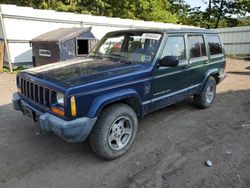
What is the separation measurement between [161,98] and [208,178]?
1.54 meters

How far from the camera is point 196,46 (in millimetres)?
4973

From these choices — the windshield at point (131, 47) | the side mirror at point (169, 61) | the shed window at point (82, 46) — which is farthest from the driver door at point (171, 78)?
the shed window at point (82, 46)

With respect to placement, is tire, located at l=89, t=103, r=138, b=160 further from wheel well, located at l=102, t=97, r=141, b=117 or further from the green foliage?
the green foliage

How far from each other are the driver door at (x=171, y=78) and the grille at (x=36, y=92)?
1676 millimetres

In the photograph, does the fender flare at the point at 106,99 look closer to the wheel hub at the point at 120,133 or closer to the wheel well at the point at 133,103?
the wheel well at the point at 133,103

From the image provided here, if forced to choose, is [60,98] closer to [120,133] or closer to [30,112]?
[30,112]

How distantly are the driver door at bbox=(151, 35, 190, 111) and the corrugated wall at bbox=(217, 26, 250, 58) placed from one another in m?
15.4

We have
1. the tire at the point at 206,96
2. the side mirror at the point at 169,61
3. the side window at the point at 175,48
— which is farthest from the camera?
the tire at the point at 206,96

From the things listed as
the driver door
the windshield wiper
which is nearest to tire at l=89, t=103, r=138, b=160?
the driver door

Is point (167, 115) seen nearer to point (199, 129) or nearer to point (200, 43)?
point (199, 129)

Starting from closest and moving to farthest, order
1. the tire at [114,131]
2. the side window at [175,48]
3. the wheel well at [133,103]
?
the tire at [114,131] → the wheel well at [133,103] → the side window at [175,48]

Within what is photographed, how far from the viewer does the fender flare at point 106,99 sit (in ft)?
10.1

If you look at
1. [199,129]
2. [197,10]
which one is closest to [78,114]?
[199,129]

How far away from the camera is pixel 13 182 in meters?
2.98
